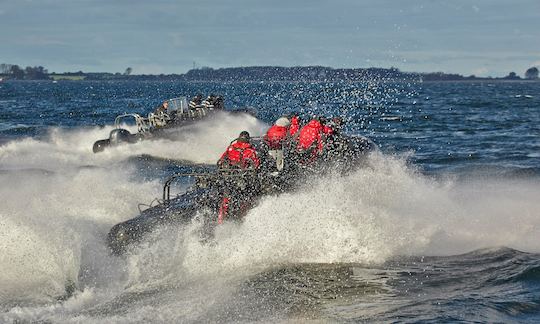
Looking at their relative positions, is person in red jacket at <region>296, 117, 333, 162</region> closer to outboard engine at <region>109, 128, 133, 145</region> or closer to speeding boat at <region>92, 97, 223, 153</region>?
speeding boat at <region>92, 97, 223, 153</region>

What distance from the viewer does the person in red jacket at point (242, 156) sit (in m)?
14.8

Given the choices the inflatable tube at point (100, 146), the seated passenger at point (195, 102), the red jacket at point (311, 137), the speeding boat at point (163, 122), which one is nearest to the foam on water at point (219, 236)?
the red jacket at point (311, 137)

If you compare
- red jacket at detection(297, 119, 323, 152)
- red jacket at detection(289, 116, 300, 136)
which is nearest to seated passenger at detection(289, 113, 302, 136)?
red jacket at detection(289, 116, 300, 136)

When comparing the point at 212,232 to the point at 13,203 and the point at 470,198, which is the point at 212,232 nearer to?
the point at 13,203

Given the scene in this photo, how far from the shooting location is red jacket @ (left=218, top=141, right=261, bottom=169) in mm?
14773

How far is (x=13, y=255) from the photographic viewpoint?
12.5 meters

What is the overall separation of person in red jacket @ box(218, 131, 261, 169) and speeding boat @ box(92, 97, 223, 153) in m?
15.3

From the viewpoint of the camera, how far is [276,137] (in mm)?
17203

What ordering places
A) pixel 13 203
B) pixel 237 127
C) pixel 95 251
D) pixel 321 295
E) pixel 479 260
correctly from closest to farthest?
pixel 321 295
pixel 95 251
pixel 479 260
pixel 13 203
pixel 237 127

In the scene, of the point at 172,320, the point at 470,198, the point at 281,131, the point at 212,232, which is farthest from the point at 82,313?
the point at 470,198

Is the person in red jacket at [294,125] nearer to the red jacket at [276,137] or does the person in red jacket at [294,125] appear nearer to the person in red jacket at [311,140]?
the red jacket at [276,137]

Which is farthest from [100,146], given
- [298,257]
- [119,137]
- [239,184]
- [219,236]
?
[298,257]

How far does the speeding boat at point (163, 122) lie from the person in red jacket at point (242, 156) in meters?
15.3

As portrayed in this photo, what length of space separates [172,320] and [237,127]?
22.2 m
